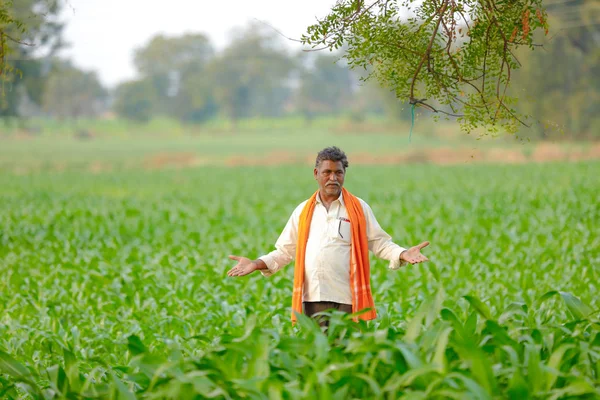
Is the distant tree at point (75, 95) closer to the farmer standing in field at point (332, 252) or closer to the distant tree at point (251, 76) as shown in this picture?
the distant tree at point (251, 76)

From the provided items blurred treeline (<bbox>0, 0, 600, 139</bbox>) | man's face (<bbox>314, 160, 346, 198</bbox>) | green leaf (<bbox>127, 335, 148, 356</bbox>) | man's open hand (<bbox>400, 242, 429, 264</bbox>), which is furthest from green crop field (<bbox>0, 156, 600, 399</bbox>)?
blurred treeline (<bbox>0, 0, 600, 139</bbox>)

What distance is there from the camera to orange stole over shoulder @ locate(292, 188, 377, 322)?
4590 millimetres

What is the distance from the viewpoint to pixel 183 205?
21500 mm

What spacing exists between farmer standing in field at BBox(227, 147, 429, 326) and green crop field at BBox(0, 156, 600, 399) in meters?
0.28

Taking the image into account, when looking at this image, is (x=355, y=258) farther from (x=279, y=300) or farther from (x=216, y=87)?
(x=216, y=87)

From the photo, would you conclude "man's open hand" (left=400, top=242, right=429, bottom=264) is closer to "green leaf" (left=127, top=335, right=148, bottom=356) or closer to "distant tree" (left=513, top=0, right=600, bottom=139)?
"green leaf" (left=127, top=335, right=148, bottom=356)

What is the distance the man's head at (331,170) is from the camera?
179 inches

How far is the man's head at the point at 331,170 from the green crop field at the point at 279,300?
0.81 m

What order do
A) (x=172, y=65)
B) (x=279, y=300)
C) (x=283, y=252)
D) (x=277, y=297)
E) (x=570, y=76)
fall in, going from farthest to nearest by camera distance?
(x=172, y=65), (x=570, y=76), (x=277, y=297), (x=279, y=300), (x=283, y=252)

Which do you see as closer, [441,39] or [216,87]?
[441,39]

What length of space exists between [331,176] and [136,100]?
88.8 metres

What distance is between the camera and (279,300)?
28.2ft

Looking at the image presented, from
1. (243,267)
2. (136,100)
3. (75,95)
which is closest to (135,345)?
(243,267)

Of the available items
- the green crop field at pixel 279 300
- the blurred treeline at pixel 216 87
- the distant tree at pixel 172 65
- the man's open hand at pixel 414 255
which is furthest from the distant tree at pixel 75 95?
the man's open hand at pixel 414 255
